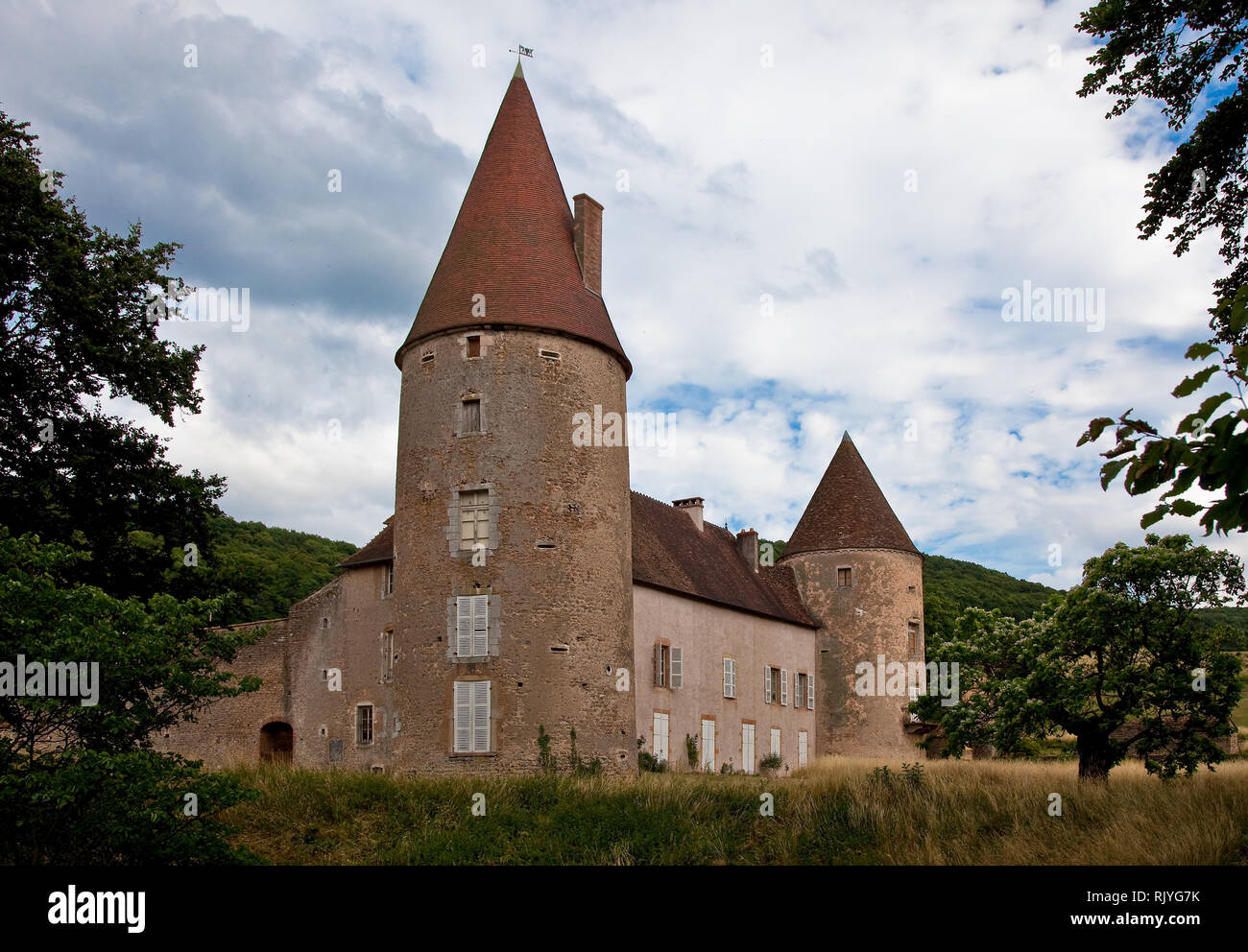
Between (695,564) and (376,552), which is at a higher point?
(376,552)

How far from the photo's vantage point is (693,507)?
3756cm

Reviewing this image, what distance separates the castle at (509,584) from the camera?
22125mm

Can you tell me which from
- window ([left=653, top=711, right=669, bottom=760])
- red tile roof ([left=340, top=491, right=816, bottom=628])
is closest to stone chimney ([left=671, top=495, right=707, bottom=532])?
red tile roof ([left=340, top=491, right=816, bottom=628])

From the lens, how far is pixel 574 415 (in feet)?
76.6

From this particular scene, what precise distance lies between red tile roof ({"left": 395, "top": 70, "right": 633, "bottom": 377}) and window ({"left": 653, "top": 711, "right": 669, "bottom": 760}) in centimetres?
874

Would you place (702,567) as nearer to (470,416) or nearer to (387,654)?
(387,654)

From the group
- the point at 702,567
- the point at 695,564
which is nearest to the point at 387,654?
the point at 695,564

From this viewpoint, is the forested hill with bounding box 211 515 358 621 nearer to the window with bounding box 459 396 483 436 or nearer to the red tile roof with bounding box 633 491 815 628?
the window with bounding box 459 396 483 436

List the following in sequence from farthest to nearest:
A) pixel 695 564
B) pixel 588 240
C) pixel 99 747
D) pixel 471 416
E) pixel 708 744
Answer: pixel 695 564
pixel 708 744
pixel 588 240
pixel 471 416
pixel 99 747

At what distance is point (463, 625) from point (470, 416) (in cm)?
420

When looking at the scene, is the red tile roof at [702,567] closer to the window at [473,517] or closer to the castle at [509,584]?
the castle at [509,584]

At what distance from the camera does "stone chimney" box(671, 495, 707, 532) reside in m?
37.2
